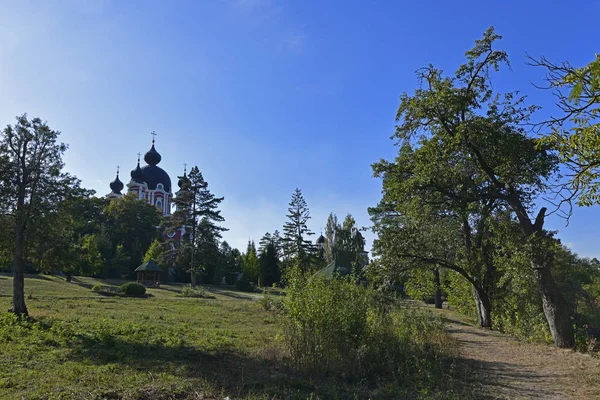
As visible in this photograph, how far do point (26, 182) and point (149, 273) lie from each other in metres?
29.9

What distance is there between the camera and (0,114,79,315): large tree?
46.6ft

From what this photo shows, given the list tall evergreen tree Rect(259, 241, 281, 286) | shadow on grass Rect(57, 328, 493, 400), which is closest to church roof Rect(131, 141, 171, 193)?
tall evergreen tree Rect(259, 241, 281, 286)

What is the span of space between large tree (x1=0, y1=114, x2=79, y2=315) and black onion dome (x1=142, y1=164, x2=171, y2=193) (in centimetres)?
5879

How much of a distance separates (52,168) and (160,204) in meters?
59.5

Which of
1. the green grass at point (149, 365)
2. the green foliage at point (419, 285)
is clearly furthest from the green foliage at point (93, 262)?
the green foliage at point (419, 285)

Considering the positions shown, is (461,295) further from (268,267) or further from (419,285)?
(268,267)

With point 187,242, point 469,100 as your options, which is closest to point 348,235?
point 187,242

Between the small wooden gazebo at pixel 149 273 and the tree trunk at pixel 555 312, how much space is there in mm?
36233

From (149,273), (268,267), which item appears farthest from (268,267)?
(149,273)

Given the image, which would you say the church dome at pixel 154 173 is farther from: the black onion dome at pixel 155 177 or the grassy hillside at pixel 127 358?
the grassy hillside at pixel 127 358

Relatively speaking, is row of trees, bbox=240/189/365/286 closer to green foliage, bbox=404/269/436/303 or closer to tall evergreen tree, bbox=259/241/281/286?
tall evergreen tree, bbox=259/241/281/286

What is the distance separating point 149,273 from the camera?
4281 centimetres

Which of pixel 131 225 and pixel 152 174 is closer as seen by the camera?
pixel 131 225

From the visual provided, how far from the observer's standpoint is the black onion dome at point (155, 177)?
7188 cm
